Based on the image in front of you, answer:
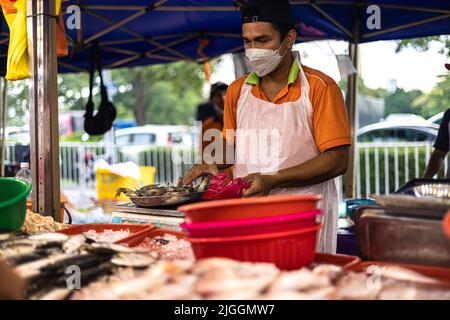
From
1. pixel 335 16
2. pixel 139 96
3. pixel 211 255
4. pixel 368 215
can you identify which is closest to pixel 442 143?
pixel 335 16

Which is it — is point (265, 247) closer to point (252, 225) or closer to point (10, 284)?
point (252, 225)

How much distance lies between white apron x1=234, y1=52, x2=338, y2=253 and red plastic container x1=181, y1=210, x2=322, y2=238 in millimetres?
1396

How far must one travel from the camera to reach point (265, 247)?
163 centimetres

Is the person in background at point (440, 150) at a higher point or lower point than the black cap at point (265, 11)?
lower

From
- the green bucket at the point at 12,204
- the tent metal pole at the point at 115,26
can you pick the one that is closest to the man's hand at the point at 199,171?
the green bucket at the point at 12,204

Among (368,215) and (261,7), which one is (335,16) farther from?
(368,215)

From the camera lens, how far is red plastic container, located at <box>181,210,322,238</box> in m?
1.60

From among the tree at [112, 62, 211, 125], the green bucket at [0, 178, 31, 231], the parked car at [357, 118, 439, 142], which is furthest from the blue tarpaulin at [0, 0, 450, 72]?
the tree at [112, 62, 211, 125]

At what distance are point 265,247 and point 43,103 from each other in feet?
6.02

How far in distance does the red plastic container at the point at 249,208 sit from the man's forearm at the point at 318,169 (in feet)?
3.68

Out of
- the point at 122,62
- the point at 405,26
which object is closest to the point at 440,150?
the point at 405,26

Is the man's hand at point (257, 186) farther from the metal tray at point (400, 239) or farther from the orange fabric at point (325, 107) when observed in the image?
the metal tray at point (400, 239)

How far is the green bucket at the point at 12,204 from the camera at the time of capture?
2.20 m

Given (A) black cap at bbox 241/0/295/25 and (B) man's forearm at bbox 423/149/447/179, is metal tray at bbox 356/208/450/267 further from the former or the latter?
(B) man's forearm at bbox 423/149/447/179
